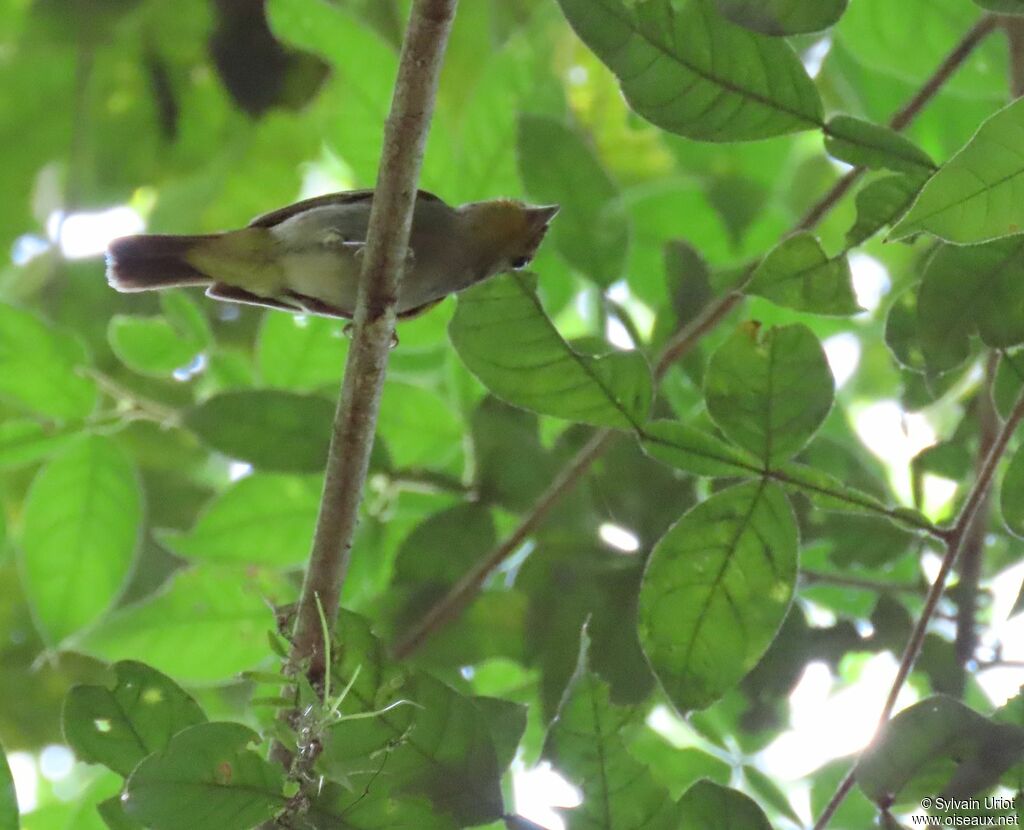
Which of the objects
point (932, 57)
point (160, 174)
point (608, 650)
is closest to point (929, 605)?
point (608, 650)

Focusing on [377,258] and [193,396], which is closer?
[377,258]

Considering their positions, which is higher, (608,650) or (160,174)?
(160,174)

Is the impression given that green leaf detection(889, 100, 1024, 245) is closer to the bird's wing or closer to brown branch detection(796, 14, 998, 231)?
brown branch detection(796, 14, 998, 231)

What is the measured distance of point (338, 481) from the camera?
6.07 feet

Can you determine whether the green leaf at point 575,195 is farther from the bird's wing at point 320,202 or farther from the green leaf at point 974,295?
the green leaf at point 974,295

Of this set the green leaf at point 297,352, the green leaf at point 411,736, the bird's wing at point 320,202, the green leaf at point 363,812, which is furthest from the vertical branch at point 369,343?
the green leaf at point 297,352

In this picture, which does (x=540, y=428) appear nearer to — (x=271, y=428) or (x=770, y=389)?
(x=271, y=428)

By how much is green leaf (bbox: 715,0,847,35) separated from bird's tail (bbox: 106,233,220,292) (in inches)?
61.7

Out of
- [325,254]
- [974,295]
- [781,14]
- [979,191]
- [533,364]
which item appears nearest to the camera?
[979,191]

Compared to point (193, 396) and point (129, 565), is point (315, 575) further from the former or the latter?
point (193, 396)

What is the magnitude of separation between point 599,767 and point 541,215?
1495mm

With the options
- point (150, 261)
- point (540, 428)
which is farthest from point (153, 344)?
point (540, 428)

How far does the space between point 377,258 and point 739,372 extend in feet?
1.94

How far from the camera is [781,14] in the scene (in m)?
1.68
